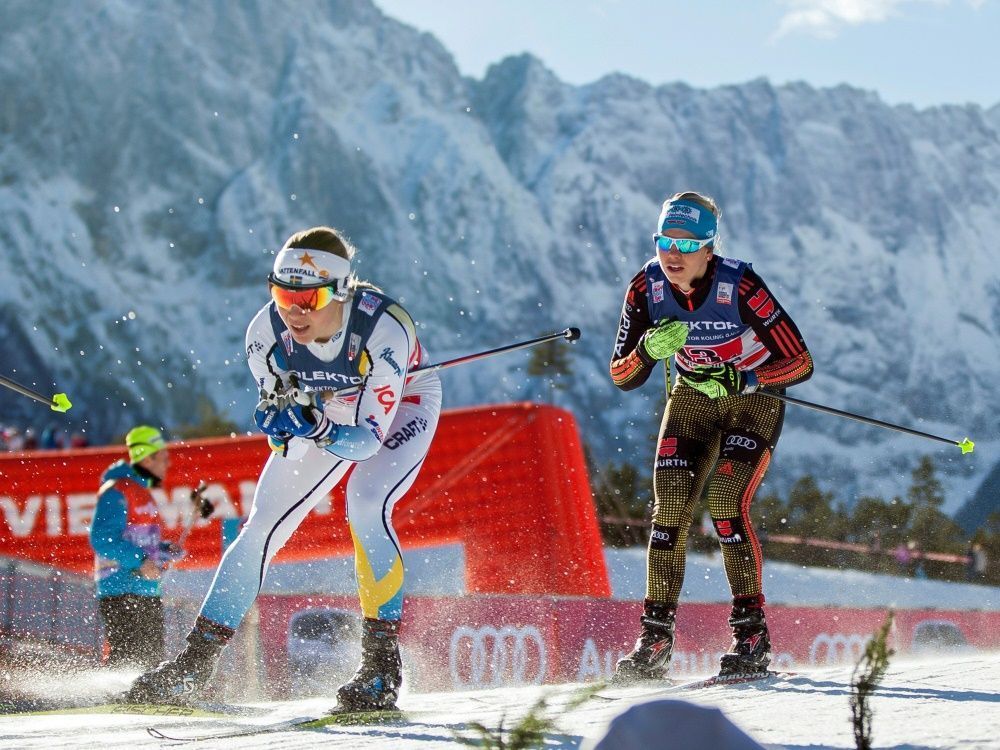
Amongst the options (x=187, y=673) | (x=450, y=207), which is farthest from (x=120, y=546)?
(x=450, y=207)

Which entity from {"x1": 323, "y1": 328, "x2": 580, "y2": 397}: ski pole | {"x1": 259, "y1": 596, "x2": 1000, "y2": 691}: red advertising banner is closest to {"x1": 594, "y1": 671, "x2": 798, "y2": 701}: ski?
{"x1": 323, "y1": 328, "x2": 580, "y2": 397}: ski pole

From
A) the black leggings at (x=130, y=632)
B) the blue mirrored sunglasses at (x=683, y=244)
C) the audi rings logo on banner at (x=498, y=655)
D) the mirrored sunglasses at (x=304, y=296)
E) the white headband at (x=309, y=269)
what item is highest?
the blue mirrored sunglasses at (x=683, y=244)

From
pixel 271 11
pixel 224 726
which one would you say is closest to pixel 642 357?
pixel 224 726

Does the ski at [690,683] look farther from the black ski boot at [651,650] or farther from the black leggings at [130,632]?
the black leggings at [130,632]

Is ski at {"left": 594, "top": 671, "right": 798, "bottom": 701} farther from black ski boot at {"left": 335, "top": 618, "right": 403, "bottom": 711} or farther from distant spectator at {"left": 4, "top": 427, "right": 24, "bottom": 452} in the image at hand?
distant spectator at {"left": 4, "top": 427, "right": 24, "bottom": 452}

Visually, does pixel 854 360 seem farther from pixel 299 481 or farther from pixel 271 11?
pixel 299 481

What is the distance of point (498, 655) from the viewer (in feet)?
24.5

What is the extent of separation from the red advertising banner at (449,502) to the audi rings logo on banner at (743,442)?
3.85m

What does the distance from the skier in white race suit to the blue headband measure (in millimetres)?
1096

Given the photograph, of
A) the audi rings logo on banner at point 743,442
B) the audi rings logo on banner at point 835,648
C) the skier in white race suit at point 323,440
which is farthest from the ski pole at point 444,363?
the audi rings logo on banner at point 835,648

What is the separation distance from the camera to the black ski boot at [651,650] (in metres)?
4.73

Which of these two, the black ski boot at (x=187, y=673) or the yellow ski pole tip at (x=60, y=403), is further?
the yellow ski pole tip at (x=60, y=403)

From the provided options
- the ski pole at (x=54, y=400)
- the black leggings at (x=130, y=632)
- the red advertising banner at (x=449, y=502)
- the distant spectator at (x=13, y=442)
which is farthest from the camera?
the distant spectator at (x=13, y=442)

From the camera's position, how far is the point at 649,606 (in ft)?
16.1
